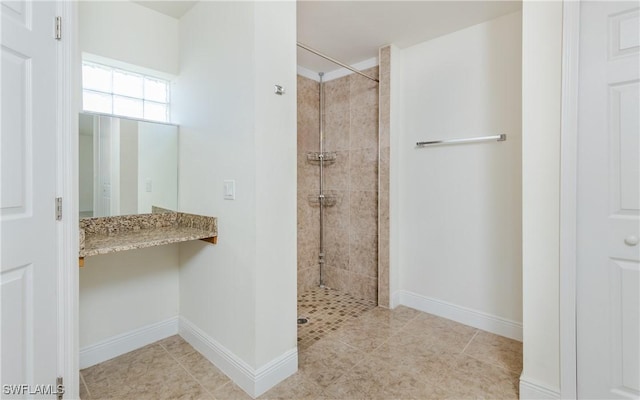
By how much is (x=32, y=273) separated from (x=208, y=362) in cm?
114

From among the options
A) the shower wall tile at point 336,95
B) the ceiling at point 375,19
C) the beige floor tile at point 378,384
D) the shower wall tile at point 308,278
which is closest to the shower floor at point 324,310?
the shower wall tile at point 308,278

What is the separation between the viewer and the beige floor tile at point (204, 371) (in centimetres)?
175

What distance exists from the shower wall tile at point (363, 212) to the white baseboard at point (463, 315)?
68 cm

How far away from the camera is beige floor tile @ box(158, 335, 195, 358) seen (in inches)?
81.2

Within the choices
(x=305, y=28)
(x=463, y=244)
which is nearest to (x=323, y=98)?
(x=305, y=28)

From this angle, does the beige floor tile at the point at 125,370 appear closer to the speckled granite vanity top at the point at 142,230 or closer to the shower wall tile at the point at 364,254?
the speckled granite vanity top at the point at 142,230

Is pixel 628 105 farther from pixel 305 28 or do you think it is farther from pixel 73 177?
pixel 73 177

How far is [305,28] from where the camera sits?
2443mm

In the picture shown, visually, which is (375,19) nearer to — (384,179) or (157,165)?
(384,179)

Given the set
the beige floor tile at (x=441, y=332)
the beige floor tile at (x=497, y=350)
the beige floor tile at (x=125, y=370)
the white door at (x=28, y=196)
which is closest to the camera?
the white door at (x=28, y=196)

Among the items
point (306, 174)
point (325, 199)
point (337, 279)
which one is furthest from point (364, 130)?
point (337, 279)

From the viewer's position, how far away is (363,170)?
10.1 feet

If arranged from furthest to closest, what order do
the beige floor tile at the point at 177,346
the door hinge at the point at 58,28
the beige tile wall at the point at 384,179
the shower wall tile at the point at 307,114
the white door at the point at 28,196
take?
the shower wall tile at the point at 307,114 → the beige tile wall at the point at 384,179 → the beige floor tile at the point at 177,346 → the door hinge at the point at 58,28 → the white door at the point at 28,196

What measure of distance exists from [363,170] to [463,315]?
5.12ft
